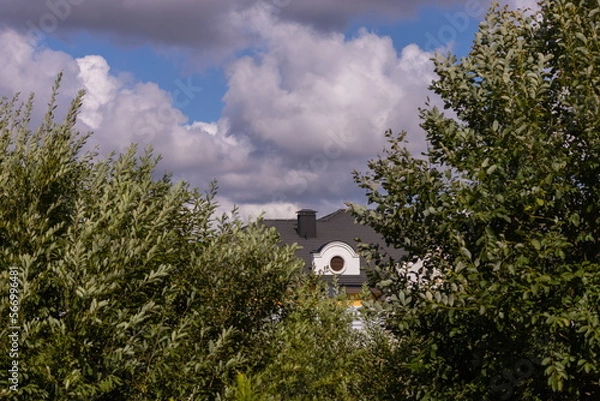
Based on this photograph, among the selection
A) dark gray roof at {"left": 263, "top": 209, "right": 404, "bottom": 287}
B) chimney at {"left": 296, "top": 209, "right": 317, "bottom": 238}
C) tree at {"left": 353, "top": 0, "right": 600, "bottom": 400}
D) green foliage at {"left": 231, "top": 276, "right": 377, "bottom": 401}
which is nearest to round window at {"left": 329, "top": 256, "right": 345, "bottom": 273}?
dark gray roof at {"left": 263, "top": 209, "right": 404, "bottom": 287}

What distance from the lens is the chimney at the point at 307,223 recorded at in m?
65.9

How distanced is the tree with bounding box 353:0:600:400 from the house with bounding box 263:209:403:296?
49.0 metres

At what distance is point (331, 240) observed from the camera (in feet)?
213

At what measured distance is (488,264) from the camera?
28.2 ft

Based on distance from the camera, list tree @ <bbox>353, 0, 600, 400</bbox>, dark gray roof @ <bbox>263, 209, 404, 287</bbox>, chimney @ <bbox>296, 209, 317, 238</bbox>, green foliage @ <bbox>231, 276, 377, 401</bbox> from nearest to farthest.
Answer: tree @ <bbox>353, 0, 600, 400</bbox> → green foliage @ <bbox>231, 276, 377, 401</bbox> → dark gray roof @ <bbox>263, 209, 404, 287</bbox> → chimney @ <bbox>296, 209, 317, 238</bbox>

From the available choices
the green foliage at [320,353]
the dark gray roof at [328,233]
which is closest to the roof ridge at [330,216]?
the dark gray roof at [328,233]

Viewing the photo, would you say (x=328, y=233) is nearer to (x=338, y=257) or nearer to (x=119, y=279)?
(x=338, y=257)

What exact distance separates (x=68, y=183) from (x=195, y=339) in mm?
2833

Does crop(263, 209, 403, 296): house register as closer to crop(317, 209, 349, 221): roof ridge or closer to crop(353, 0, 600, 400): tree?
crop(317, 209, 349, 221): roof ridge

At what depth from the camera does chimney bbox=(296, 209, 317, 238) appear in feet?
216

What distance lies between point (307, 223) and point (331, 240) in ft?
9.00

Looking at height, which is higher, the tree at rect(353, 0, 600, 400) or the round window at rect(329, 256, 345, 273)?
the round window at rect(329, 256, 345, 273)

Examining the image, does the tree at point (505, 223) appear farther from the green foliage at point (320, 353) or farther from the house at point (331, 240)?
the house at point (331, 240)

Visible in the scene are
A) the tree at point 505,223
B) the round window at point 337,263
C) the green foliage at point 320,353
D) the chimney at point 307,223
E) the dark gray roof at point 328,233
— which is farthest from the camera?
the chimney at point 307,223
